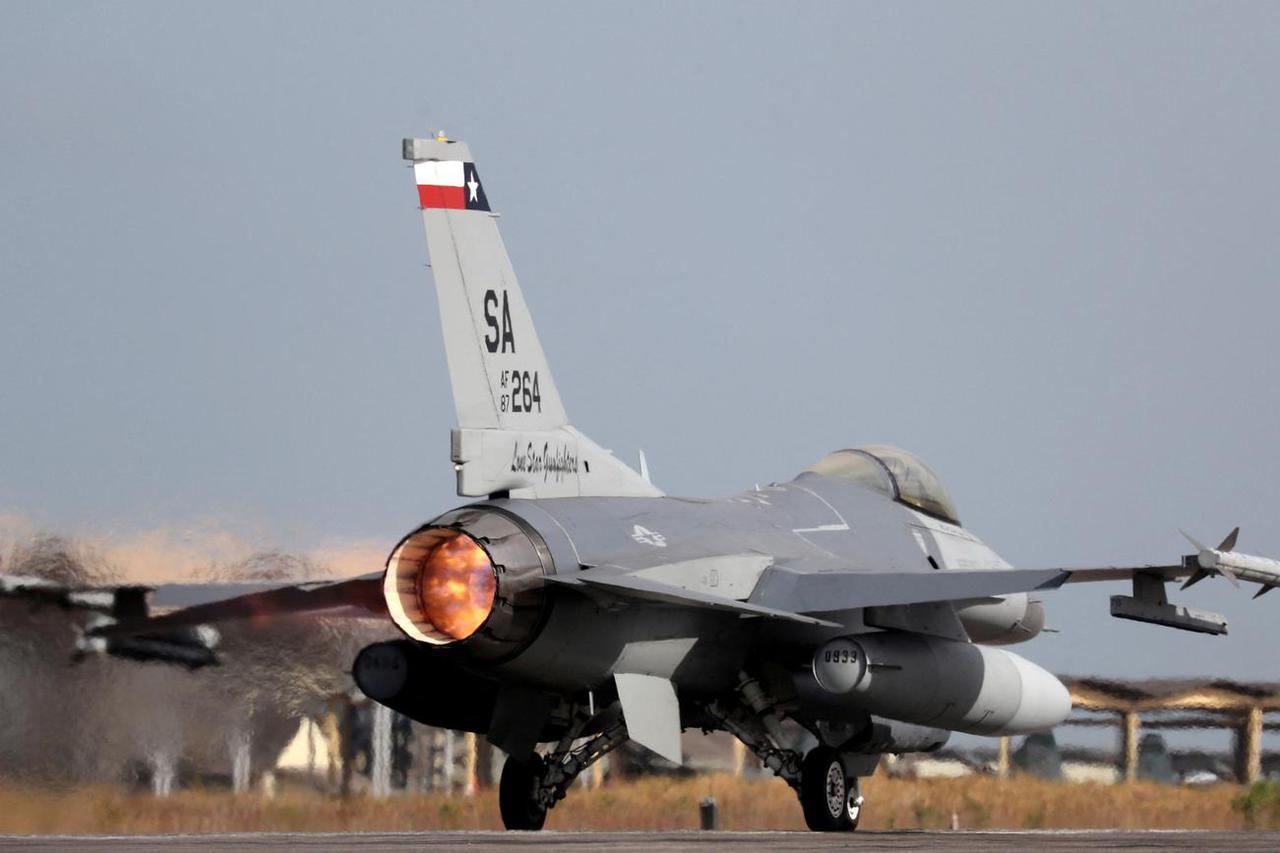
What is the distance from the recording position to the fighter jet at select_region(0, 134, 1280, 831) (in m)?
14.6

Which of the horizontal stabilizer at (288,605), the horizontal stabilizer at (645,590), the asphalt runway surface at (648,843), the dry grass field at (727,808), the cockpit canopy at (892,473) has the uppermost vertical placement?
the cockpit canopy at (892,473)

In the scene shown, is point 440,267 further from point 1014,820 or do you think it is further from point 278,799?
point 1014,820

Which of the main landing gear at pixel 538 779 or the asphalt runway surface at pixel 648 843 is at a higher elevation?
the main landing gear at pixel 538 779

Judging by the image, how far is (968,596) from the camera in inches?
627

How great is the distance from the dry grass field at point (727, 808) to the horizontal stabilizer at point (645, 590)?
3.92 metres

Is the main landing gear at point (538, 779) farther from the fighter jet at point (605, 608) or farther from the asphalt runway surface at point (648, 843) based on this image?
the asphalt runway surface at point (648, 843)

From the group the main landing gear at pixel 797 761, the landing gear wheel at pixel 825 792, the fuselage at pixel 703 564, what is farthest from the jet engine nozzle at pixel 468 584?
the landing gear wheel at pixel 825 792

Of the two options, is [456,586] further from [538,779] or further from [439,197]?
[439,197]

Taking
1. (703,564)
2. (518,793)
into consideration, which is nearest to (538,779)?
(518,793)

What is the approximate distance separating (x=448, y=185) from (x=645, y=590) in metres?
3.43

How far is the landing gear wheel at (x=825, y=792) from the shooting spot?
16.4m

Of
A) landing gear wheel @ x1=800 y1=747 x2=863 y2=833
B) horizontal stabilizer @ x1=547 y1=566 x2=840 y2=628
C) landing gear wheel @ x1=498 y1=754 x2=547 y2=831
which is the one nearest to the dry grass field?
landing gear wheel @ x1=498 y1=754 x2=547 y2=831

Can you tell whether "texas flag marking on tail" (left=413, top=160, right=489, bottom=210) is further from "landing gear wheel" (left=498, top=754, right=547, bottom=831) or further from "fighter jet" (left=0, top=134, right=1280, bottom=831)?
"landing gear wheel" (left=498, top=754, right=547, bottom=831)

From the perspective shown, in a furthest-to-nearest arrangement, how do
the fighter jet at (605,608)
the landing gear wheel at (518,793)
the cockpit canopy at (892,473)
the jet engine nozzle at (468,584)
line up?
the cockpit canopy at (892,473) → the landing gear wheel at (518,793) → the fighter jet at (605,608) → the jet engine nozzle at (468,584)
